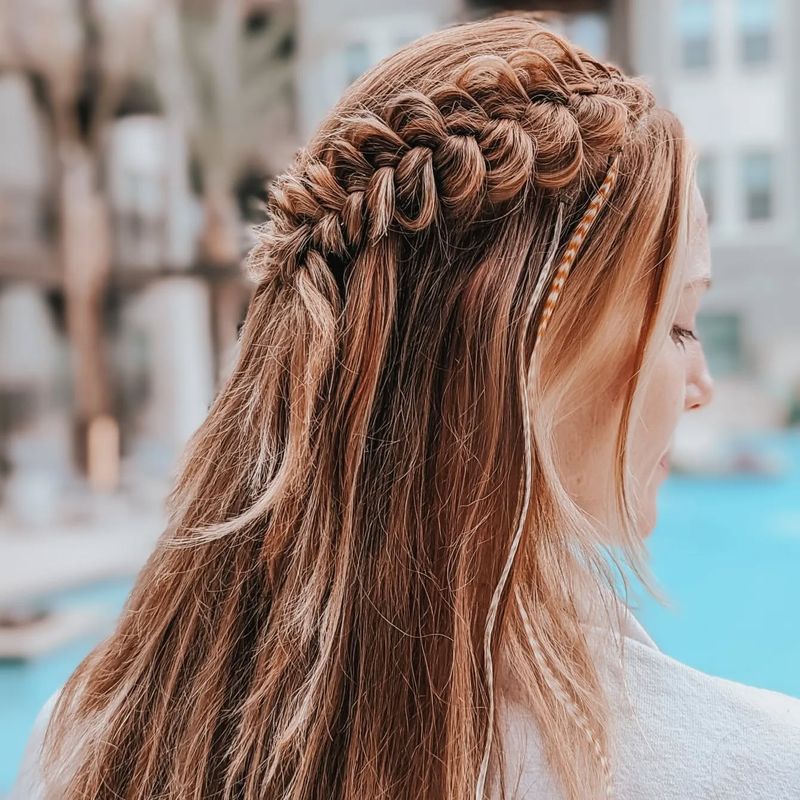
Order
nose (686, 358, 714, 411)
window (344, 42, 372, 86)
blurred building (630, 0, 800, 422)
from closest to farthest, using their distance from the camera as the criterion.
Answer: nose (686, 358, 714, 411), blurred building (630, 0, 800, 422), window (344, 42, 372, 86)

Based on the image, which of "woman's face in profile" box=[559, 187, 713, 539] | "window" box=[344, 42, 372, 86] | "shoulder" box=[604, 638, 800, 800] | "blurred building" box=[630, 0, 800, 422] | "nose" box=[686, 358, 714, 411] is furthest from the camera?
"window" box=[344, 42, 372, 86]

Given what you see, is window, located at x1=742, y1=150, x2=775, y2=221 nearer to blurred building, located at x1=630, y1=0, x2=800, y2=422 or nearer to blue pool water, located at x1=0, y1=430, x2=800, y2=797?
blurred building, located at x1=630, y1=0, x2=800, y2=422

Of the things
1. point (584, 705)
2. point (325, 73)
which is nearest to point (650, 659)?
point (584, 705)

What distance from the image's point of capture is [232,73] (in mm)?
2410

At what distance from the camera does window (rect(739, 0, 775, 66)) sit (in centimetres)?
211

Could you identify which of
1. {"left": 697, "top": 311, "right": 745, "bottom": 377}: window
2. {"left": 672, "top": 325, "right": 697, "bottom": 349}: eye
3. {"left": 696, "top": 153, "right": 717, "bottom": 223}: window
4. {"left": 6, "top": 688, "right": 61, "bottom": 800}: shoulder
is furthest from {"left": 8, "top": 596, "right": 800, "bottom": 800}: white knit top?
{"left": 696, "top": 153, "right": 717, "bottom": 223}: window

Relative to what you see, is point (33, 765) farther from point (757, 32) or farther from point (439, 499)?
point (757, 32)

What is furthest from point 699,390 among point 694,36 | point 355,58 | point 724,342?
point 355,58

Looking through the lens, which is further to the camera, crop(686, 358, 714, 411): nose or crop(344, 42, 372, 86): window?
crop(344, 42, 372, 86): window

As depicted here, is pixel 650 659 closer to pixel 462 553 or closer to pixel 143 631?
pixel 462 553

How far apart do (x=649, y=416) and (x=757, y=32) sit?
6.36ft

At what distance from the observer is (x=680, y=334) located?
653 millimetres

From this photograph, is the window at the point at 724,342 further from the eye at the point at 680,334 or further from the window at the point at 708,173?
the eye at the point at 680,334

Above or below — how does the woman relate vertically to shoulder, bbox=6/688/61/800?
above
